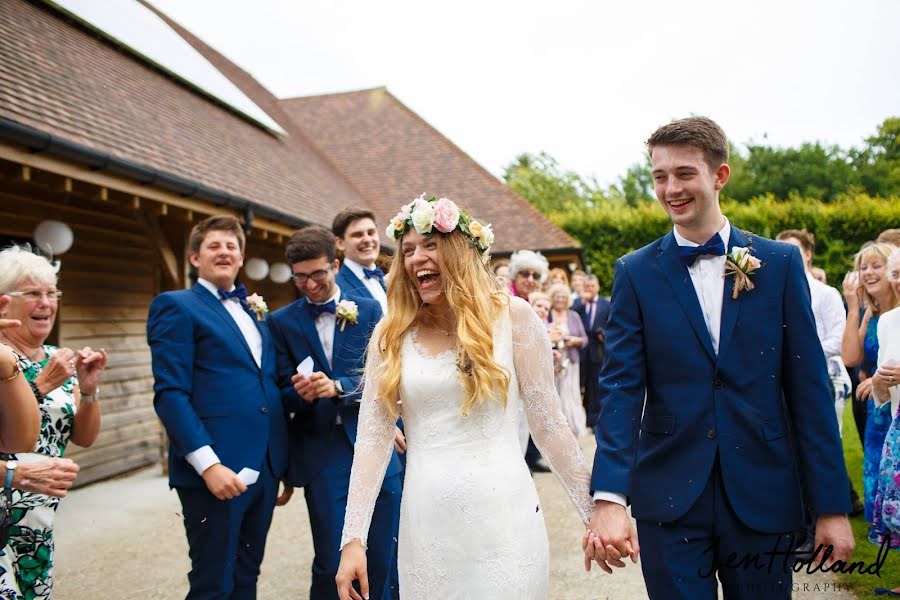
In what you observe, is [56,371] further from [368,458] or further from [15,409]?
[368,458]

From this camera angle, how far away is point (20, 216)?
7188mm

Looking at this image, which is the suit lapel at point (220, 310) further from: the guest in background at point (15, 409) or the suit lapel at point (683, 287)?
the suit lapel at point (683, 287)

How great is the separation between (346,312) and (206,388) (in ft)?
2.78

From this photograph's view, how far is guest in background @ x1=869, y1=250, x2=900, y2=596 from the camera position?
148 inches

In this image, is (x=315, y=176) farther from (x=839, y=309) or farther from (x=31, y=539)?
(x=31, y=539)

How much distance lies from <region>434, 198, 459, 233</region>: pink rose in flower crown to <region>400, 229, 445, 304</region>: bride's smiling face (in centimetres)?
7

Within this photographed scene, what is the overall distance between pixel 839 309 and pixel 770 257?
3993 mm

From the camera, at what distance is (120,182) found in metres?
7.06

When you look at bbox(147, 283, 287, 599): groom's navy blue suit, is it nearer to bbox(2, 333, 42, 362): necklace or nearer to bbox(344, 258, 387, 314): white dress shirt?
bbox(2, 333, 42, 362): necklace

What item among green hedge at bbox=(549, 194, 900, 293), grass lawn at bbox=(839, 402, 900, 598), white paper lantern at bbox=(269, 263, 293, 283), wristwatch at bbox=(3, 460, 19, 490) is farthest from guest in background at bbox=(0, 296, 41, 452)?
green hedge at bbox=(549, 194, 900, 293)

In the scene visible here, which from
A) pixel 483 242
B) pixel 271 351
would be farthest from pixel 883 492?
pixel 271 351

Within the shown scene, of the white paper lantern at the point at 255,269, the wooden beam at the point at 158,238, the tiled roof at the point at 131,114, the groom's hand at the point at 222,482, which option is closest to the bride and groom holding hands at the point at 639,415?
the groom's hand at the point at 222,482

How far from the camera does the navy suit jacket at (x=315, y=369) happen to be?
154 inches

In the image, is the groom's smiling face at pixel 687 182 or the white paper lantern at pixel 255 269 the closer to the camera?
the groom's smiling face at pixel 687 182
